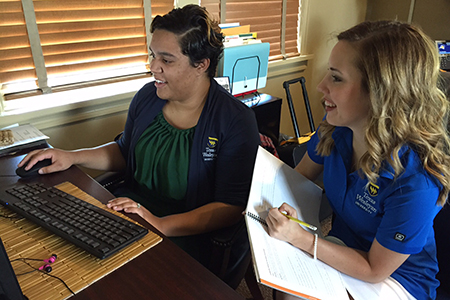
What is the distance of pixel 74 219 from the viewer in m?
0.85

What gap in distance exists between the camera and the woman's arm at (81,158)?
114 cm

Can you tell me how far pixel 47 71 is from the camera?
5.76 feet

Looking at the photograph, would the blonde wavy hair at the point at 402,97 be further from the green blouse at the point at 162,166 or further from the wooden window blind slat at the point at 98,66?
the wooden window blind slat at the point at 98,66

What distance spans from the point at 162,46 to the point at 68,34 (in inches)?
33.3

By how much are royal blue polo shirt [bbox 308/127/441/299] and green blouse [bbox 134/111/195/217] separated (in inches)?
18.3

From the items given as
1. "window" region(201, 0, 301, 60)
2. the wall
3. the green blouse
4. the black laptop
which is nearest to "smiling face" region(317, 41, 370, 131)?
the green blouse

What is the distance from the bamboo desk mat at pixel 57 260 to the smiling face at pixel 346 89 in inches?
22.7

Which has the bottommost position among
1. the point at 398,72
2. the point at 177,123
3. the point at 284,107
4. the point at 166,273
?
the point at 284,107

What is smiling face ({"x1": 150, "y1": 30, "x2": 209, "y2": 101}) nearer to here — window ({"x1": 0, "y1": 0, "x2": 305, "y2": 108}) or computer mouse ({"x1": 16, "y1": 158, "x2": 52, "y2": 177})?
computer mouse ({"x1": 16, "y1": 158, "x2": 52, "y2": 177})

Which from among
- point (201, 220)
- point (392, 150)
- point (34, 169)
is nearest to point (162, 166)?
point (201, 220)

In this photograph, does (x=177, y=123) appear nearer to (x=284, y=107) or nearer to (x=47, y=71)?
(x=47, y=71)

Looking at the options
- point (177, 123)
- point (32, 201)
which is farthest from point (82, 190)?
point (177, 123)

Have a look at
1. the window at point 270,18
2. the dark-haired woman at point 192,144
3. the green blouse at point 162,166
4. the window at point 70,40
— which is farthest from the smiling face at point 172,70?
the window at point 270,18

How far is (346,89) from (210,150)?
19.9 inches
